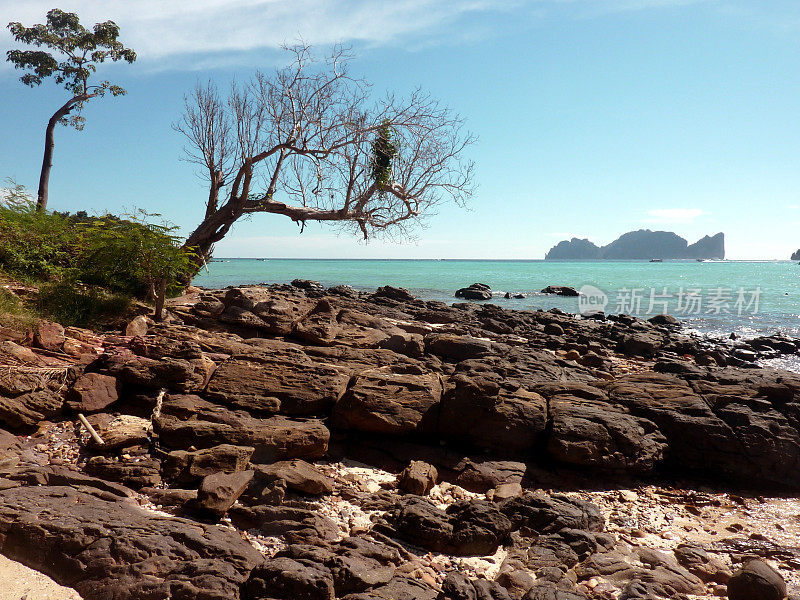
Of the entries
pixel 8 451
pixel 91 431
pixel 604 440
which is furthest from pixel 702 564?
pixel 8 451

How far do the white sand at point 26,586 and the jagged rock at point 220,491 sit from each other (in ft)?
3.50

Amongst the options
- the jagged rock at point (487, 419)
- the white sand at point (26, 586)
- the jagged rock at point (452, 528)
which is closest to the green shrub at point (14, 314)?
the white sand at point (26, 586)

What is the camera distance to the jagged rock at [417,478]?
5.14 m

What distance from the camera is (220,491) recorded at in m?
4.07

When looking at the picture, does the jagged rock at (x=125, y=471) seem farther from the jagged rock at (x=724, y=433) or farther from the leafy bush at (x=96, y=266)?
the jagged rock at (x=724, y=433)

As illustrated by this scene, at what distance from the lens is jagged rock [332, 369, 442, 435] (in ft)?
19.6

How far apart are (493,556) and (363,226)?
13.9 metres

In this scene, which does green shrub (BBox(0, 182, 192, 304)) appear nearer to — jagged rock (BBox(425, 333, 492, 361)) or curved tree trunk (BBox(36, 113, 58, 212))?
jagged rock (BBox(425, 333, 492, 361))

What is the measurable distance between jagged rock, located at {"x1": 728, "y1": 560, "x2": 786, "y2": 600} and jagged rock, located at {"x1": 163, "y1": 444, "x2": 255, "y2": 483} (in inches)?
171

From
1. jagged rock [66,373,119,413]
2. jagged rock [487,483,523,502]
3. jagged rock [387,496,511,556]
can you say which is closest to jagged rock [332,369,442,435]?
jagged rock [487,483,523,502]

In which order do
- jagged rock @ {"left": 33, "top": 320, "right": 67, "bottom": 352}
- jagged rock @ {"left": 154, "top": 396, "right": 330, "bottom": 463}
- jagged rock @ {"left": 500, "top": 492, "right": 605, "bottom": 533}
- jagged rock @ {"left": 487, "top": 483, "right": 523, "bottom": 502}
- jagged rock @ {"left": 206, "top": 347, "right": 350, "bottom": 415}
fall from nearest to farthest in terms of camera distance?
jagged rock @ {"left": 500, "top": 492, "right": 605, "bottom": 533} < jagged rock @ {"left": 154, "top": 396, "right": 330, "bottom": 463} < jagged rock @ {"left": 487, "top": 483, "right": 523, "bottom": 502} < jagged rock @ {"left": 206, "top": 347, "right": 350, "bottom": 415} < jagged rock @ {"left": 33, "top": 320, "right": 67, "bottom": 352}

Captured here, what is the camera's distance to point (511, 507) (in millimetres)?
4836

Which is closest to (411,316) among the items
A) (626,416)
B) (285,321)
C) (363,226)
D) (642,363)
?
(363,226)

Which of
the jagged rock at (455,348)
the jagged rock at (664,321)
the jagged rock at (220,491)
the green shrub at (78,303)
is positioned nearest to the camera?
the jagged rock at (220,491)
